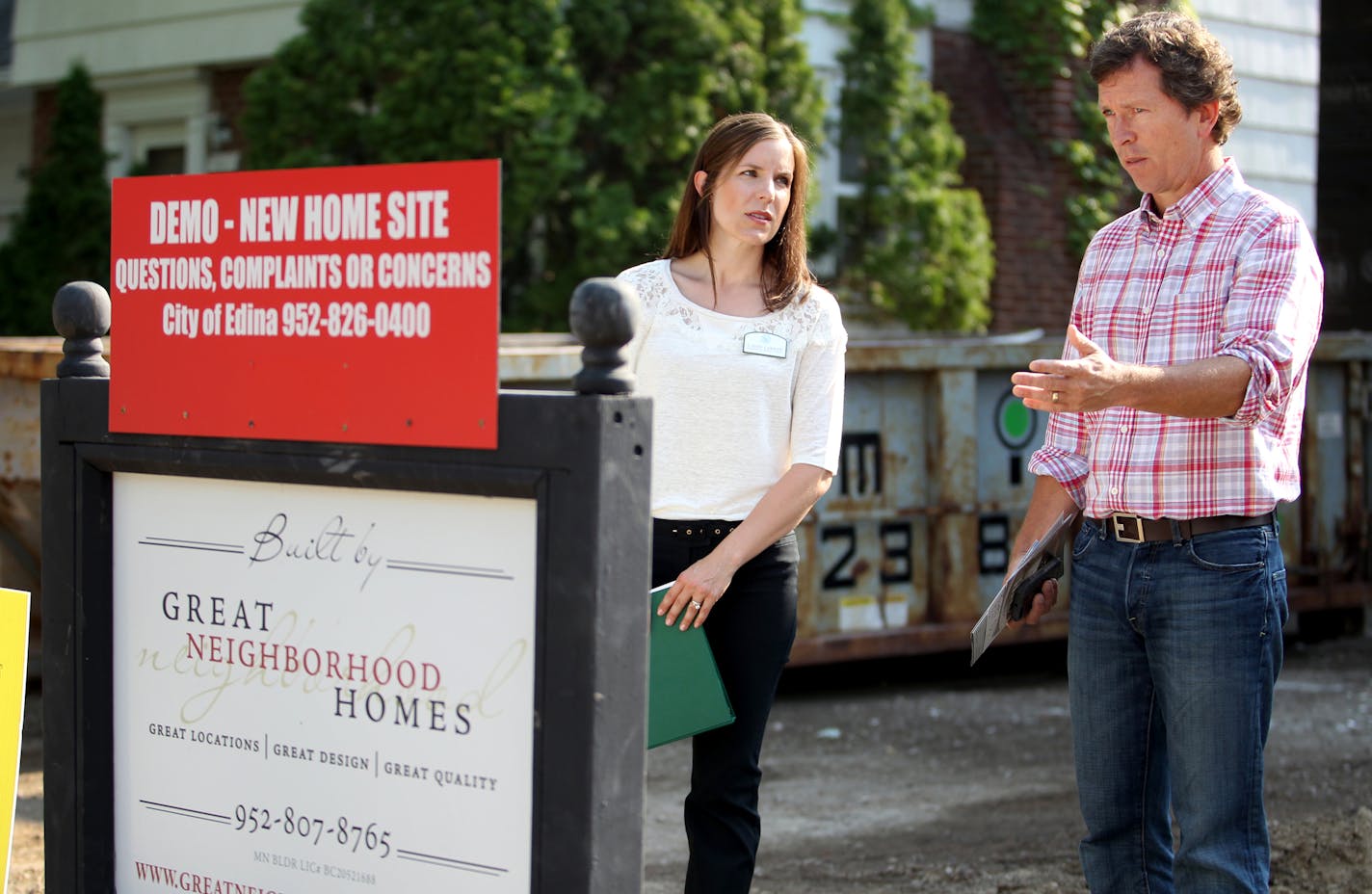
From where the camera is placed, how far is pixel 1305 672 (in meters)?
8.88

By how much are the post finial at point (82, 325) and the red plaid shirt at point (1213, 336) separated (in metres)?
1.89

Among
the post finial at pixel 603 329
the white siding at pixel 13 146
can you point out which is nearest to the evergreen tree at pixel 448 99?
the white siding at pixel 13 146

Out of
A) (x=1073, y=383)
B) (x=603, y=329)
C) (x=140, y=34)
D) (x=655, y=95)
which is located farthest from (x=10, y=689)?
(x=140, y=34)

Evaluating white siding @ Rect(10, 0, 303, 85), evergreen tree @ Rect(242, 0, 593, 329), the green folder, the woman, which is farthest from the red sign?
white siding @ Rect(10, 0, 303, 85)

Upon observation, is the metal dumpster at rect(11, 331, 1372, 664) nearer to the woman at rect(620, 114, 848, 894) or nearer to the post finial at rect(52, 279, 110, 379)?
the woman at rect(620, 114, 848, 894)

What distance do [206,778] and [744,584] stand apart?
1173mm

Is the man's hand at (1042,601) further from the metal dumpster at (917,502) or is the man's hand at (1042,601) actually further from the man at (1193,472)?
the metal dumpster at (917,502)

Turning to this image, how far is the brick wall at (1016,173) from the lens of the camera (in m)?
12.5

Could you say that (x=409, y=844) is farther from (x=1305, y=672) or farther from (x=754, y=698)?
(x=1305, y=672)

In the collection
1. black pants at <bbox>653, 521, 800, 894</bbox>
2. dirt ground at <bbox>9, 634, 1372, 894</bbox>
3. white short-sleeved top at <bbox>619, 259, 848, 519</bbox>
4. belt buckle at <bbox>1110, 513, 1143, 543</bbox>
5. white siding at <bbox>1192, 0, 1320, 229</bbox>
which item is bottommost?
dirt ground at <bbox>9, 634, 1372, 894</bbox>

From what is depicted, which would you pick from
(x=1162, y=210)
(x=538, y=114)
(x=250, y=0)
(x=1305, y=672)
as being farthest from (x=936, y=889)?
(x=250, y=0)

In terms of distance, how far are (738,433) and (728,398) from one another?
0.07m

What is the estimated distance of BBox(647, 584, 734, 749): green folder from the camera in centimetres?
315

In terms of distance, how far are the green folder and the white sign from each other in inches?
25.0
